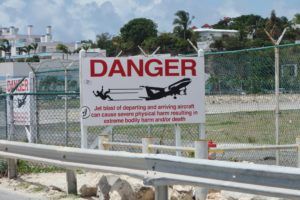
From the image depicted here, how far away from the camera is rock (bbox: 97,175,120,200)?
28.0 ft

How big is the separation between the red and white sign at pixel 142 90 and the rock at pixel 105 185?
2.21 m

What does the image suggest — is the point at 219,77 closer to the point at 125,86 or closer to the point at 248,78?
the point at 248,78

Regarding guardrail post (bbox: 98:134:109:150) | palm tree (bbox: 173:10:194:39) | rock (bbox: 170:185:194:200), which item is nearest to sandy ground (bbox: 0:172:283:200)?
rock (bbox: 170:185:194:200)

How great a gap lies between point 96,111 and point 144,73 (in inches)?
40.6

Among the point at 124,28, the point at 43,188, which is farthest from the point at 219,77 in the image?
the point at 124,28

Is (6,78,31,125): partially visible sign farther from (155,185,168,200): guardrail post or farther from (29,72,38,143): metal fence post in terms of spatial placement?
(155,185,168,200): guardrail post

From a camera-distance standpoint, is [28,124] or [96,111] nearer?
[96,111]

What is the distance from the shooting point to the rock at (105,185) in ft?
28.0

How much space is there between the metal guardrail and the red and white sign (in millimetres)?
1488

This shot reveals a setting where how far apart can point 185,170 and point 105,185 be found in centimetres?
217

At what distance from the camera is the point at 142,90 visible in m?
10.9

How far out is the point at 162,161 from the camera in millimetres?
7059

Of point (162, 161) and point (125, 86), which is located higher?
point (125, 86)

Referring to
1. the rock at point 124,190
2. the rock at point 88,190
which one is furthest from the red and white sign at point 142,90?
the rock at point 124,190
